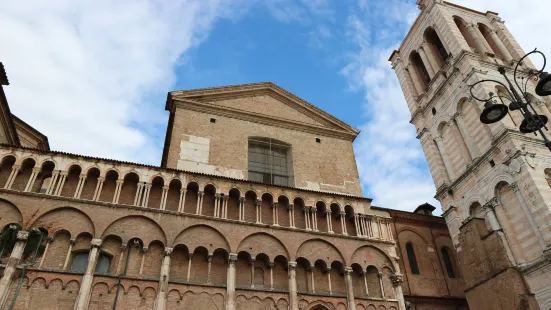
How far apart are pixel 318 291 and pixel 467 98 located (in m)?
11.7

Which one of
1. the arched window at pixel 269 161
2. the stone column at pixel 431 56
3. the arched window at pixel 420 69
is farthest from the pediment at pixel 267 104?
the arched window at pixel 420 69

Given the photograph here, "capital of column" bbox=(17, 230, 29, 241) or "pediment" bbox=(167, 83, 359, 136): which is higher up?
"pediment" bbox=(167, 83, 359, 136)

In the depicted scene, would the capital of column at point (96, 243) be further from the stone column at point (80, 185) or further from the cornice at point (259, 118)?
the cornice at point (259, 118)

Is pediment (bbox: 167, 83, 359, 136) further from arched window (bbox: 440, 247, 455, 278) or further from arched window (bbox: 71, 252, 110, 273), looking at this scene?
arched window (bbox: 71, 252, 110, 273)

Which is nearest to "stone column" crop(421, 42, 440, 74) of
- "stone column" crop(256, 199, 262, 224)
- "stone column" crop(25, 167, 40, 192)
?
"stone column" crop(256, 199, 262, 224)

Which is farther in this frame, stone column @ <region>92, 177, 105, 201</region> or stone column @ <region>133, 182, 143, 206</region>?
stone column @ <region>133, 182, 143, 206</region>

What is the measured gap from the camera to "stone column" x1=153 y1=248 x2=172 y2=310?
11125 millimetres

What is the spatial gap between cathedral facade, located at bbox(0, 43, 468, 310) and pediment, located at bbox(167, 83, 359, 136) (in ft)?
0.33

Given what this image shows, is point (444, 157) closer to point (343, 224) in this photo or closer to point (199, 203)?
point (343, 224)

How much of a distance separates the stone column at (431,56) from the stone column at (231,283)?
15.9 meters

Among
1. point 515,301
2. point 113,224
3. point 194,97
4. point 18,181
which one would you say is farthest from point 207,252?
point 515,301

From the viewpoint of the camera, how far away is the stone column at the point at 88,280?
10.6 m

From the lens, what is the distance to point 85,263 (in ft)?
38.0

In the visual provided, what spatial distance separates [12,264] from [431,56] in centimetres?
2168
